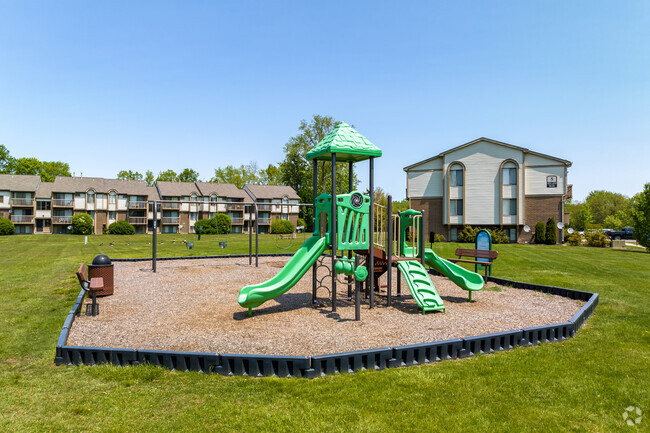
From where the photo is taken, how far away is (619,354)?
6.64 m

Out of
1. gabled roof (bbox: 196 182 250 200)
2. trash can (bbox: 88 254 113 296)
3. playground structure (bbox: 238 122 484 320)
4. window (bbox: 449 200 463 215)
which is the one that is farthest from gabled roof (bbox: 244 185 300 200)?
playground structure (bbox: 238 122 484 320)

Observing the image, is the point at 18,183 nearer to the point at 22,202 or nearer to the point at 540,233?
the point at 22,202

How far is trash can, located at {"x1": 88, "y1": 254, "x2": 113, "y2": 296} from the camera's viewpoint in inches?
440

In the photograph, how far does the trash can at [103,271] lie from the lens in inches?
440

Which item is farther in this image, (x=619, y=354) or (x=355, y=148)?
(x=355, y=148)

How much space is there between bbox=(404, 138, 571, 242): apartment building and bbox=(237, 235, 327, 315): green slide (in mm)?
32437

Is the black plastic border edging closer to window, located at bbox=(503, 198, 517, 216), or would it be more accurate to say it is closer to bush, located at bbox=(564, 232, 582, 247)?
window, located at bbox=(503, 198, 517, 216)

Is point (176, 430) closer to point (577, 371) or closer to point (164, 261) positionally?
point (577, 371)

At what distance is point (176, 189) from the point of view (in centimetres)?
6838

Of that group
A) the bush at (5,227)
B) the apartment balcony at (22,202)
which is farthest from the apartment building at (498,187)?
the apartment balcony at (22,202)

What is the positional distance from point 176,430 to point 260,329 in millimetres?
3857

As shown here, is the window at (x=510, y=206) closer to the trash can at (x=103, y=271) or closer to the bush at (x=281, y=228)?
the bush at (x=281, y=228)

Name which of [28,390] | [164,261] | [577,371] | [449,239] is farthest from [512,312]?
[449,239]

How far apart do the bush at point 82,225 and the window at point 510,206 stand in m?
52.3
